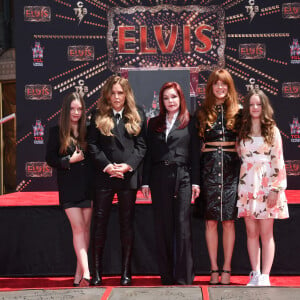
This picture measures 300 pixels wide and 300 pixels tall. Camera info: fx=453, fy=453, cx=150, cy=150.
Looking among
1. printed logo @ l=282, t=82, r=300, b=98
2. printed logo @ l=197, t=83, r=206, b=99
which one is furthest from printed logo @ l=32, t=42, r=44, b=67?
printed logo @ l=282, t=82, r=300, b=98

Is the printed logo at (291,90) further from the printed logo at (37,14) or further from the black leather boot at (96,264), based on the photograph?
the black leather boot at (96,264)

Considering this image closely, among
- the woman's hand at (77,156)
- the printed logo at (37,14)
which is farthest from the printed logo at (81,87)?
the woman's hand at (77,156)

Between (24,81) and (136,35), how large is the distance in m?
1.41

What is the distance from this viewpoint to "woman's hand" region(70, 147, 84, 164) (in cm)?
289

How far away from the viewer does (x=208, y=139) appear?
2883 millimetres

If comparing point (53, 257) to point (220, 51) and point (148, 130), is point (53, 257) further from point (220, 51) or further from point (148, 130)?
point (220, 51)

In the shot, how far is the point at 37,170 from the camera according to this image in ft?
17.5

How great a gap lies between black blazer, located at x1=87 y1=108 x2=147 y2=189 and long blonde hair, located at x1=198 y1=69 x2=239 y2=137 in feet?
1.36

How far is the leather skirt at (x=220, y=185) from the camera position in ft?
9.30

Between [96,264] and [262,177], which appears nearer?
[262,177]

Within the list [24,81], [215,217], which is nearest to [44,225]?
[215,217]

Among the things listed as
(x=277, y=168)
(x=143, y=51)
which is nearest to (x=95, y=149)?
(x=277, y=168)

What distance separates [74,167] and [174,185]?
2.15ft

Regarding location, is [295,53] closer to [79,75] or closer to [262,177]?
[79,75]
